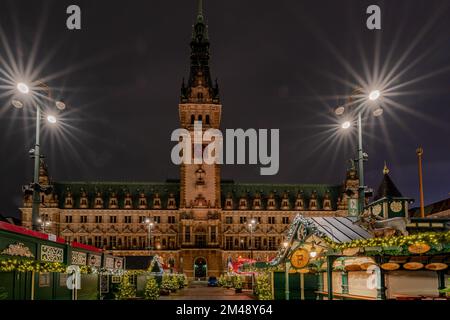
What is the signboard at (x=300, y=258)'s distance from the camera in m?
19.8

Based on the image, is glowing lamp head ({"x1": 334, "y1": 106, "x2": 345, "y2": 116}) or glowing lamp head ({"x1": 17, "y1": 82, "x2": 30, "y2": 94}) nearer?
glowing lamp head ({"x1": 17, "y1": 82, "x2": 30, "y2": 94})

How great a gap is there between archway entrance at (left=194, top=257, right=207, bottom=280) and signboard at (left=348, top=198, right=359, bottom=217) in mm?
68969

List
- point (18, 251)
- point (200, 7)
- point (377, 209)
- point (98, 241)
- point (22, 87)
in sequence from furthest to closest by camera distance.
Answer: point (200, 7) → point (98, 241) → point (377, 209) → point (22, 87) → point (18, 251)

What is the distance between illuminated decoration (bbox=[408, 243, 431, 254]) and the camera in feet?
44.2

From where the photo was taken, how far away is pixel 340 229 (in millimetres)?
19703

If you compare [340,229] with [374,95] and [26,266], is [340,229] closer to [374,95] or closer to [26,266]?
[374,95]

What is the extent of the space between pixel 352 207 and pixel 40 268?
13.8 m

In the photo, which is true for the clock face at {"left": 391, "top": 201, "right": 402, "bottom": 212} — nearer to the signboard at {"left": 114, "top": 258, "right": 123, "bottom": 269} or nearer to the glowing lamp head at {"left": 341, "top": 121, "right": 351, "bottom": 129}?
the glowing lamp head at {"left": 341, "top": 121, "right": 351, "bottom": 129}

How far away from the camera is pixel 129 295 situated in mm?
27203

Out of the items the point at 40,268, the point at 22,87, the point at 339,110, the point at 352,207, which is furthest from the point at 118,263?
the point at 339,110

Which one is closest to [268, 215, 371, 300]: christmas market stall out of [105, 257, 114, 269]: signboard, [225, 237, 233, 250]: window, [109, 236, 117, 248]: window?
[105, 257, 114, 269]: signboard
